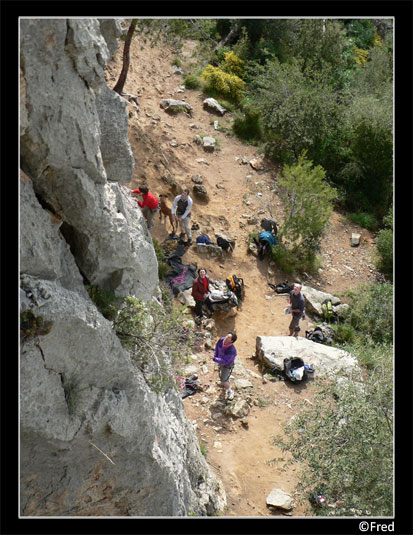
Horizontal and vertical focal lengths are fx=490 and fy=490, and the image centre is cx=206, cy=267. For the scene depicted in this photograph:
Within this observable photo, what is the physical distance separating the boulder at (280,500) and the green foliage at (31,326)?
6.26m

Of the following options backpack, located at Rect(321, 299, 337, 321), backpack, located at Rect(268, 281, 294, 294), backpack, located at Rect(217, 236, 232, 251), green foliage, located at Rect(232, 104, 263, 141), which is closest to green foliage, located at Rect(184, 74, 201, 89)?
green foliage, located at Rect(232, 104, 263, 141)

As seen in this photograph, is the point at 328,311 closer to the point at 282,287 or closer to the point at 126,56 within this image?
the point at 282,287

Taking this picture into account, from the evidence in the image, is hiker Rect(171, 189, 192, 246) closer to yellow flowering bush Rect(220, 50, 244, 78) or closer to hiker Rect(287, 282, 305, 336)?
hiker Rect(287, 282, 305, 336)

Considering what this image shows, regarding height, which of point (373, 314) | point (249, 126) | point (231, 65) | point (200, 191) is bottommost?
point (373, 314)

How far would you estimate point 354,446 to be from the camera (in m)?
7.62

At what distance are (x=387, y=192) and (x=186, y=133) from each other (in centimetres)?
849

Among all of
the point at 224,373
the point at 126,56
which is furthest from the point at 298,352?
the point at 126,56

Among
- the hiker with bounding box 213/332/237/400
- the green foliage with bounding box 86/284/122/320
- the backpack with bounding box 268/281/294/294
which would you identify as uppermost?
the green foliage with bounding box 86/284/122/320

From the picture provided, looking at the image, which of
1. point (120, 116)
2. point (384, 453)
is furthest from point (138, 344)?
point (384, 453)

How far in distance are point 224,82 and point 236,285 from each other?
11160 millimetres

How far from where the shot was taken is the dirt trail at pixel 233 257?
9.91 m

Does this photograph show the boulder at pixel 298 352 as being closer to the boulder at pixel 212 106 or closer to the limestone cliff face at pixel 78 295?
the limestone cliff face at pixel 78 295

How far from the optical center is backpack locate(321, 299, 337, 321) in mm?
14328

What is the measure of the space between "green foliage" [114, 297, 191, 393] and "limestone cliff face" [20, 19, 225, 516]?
228 millimetres
